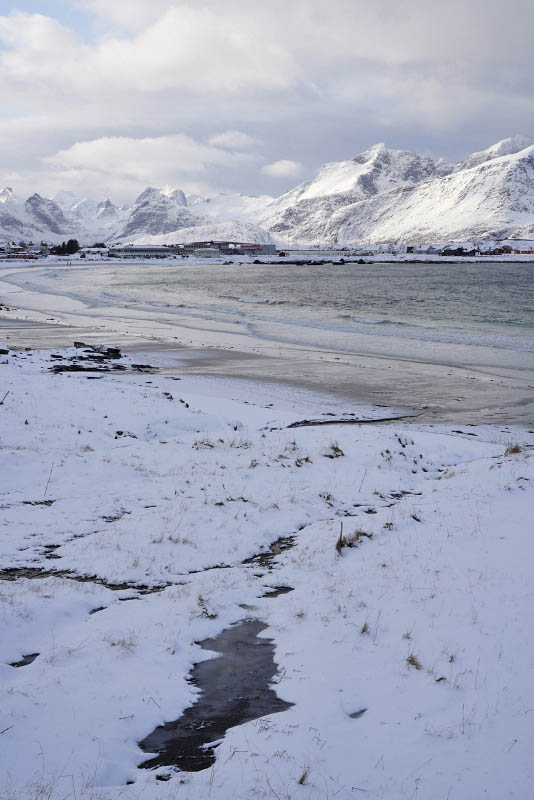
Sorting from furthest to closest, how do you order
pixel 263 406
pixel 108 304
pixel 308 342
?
pixel 108 304, pixel 308 342, pixel 263 406

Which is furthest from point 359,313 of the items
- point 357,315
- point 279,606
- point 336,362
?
point 279,606

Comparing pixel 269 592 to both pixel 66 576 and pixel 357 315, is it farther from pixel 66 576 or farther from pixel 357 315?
pixel 357 315

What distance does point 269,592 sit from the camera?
8.56m

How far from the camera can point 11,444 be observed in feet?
45.7

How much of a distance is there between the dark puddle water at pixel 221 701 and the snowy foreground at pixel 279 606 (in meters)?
0.13

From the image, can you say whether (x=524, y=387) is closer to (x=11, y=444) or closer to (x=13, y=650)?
(x=11, y=444)

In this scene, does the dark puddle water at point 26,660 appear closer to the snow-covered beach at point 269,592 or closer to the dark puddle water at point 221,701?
the snow-covered beach at point 269,592

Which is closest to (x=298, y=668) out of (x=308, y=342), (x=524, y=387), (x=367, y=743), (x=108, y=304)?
(x=367, y=743)

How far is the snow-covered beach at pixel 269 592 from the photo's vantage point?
509 cm

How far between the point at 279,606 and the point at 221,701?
6.78ft

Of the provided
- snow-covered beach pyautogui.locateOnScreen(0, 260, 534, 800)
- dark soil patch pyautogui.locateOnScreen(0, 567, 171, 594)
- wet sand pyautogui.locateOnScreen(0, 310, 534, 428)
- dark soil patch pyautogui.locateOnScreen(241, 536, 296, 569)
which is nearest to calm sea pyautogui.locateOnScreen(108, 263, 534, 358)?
wet sand pyautogui.locateOnScreen(0, 310, 534, 428)

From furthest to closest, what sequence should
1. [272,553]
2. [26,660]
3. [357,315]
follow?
[357,315] < [272,553] < [26,660]

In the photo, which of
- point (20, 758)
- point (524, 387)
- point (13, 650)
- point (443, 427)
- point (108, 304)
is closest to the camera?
point (20, 758)

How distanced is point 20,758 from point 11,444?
9980 mm
